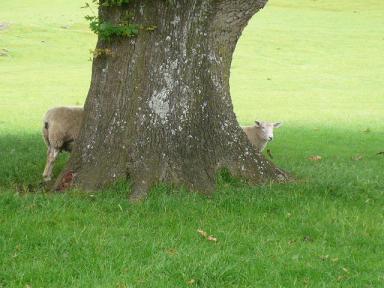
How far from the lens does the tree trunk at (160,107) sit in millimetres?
7848

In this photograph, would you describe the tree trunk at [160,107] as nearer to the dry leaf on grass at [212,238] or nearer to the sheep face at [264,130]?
the dry leaf on grass at [212,238]

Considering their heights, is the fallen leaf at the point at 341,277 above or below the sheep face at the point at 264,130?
above

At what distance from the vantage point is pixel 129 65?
8023mm

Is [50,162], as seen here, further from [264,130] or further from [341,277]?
[341,277]

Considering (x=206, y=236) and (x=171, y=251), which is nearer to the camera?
(x=171, y=251)

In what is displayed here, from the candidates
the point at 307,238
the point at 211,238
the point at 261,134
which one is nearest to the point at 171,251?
the point at 211,238

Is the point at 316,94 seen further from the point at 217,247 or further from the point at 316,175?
the point at 217,247

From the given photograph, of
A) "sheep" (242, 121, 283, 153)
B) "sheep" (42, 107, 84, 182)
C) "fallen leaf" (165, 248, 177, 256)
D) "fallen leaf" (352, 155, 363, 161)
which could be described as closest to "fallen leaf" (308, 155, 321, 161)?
"fallen leaf" (352, 155, 363, 161)

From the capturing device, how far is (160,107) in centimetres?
793

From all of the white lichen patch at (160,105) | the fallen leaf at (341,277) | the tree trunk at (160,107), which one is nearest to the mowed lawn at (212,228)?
the fallen leaf at (341,277)

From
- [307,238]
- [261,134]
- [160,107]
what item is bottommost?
[261,134]

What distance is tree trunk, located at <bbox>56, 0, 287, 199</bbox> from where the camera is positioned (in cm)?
785

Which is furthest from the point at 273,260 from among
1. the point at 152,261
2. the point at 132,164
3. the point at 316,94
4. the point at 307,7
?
the point at 307,7

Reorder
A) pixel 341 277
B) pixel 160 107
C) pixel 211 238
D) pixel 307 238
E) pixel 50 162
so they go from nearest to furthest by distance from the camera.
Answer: pixel 341 277 → pixel 211 238 → pixel 307 238 → pixel 160 107 → pixel 50 162
